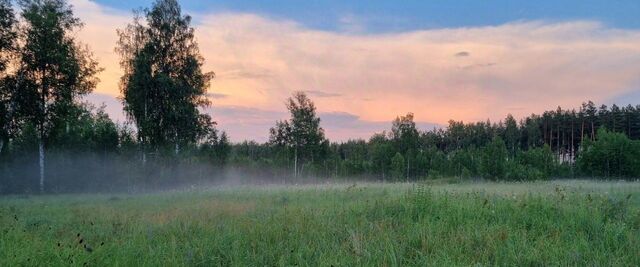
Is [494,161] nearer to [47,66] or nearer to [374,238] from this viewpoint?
[47,66]

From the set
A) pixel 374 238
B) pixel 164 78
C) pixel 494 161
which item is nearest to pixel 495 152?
pixel 494 161

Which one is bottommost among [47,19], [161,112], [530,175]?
[530,175]

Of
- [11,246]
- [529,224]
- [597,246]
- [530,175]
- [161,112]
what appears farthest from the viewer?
[530,175]

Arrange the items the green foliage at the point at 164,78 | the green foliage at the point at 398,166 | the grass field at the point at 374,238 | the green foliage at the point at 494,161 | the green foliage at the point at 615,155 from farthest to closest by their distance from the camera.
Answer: the green foliage at the point at 398,166 → the green foliage at the point at 494,161 → the green foliage at the point at 615,155 → the green foliage at the point at 164,78 → the grass field at the point at 374,238

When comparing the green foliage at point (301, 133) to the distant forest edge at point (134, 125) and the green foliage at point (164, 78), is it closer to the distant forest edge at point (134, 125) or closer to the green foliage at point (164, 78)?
the distant forest edge at point (134, 125)

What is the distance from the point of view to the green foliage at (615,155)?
159 ft

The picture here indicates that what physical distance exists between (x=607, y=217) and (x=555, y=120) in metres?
95.3

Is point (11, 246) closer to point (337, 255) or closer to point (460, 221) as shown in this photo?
A: point (337, 255)

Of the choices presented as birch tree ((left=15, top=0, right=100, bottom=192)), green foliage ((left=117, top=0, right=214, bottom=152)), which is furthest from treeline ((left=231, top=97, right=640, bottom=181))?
birch tree ((left=15, top=0, right=100, bottom=192))

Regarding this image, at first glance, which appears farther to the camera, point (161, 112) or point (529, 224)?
point (161, 112)

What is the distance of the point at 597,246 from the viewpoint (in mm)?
5723

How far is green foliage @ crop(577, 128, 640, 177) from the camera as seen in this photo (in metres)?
48.6

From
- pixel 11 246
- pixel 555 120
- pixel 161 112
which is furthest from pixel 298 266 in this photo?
pixel 555 120

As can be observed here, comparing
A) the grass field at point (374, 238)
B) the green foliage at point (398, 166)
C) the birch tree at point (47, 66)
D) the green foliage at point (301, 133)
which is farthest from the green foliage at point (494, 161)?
the grass field at point (374, 238)
